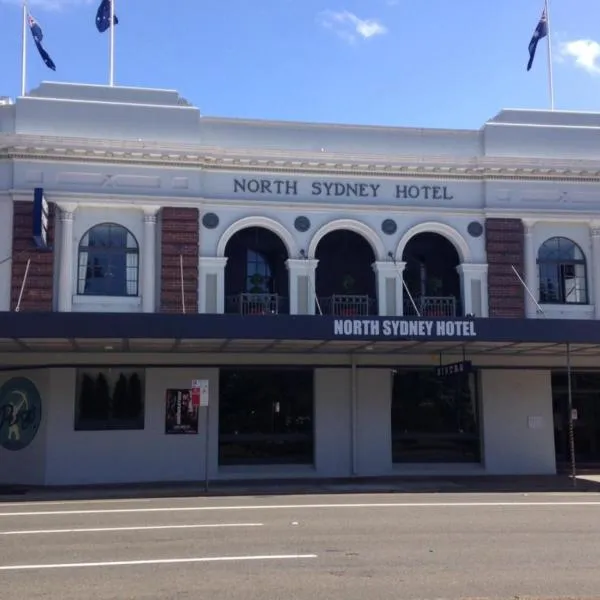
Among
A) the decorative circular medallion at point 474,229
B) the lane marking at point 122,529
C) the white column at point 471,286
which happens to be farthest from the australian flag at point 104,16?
the lane marking at point 122,529

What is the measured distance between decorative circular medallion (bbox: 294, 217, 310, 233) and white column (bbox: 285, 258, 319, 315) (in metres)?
0.89

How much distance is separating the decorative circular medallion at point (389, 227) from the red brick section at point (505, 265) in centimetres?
271

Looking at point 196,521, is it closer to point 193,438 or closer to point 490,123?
point 193,438

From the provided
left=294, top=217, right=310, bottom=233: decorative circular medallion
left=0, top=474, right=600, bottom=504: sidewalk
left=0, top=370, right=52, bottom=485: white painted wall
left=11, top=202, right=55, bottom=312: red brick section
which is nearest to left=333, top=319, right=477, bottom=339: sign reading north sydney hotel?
left=0, top=474, right=600, bottom=504: sidewalk

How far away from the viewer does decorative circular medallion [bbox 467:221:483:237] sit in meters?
23.5

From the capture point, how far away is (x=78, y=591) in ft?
24.7

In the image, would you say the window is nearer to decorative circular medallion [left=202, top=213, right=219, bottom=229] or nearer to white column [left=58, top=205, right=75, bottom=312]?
white column [left=58, top=205, right=75, bottom=312]

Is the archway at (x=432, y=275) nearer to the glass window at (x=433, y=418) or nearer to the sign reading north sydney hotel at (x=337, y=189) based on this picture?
the sign reading north sydney hotel at (x=337, y=189)

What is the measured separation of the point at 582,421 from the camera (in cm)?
2423

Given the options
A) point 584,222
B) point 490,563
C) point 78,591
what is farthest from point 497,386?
point 78,591

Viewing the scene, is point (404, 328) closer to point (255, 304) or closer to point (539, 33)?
point (255, 304)

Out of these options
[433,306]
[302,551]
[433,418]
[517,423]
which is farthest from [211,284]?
[302,551]

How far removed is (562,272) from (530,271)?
3.97 ft

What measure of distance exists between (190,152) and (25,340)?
23.1 ft
